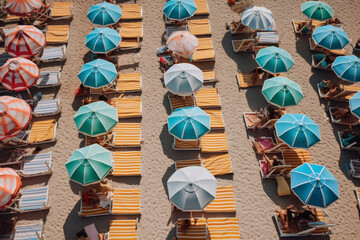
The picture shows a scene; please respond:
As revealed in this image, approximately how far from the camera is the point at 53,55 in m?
13.1

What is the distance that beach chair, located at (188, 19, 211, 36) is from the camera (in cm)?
1426

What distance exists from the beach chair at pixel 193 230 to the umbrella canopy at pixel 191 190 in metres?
1.17

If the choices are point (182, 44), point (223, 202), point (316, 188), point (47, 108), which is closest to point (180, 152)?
point (223, 202)

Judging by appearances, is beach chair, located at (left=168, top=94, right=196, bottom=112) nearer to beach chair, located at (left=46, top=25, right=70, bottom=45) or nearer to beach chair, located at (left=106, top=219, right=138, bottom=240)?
beach chair, located at (left=106, top=219, right=138, bottom=240)

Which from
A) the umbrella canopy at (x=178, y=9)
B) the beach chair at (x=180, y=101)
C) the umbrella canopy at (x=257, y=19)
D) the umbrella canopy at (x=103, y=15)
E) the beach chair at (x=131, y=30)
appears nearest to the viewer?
the beach chair at (x=180, y=101)

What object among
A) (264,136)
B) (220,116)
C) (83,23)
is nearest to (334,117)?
(264,136)

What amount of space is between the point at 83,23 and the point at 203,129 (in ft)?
31.3

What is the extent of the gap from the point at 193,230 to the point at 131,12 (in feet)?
38.2

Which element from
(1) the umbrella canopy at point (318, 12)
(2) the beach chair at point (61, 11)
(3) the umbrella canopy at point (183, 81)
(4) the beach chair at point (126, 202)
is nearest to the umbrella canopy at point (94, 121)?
(4) the beach chair at point (126, 202)

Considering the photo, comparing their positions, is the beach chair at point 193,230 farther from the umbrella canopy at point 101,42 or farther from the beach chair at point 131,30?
the beach chair at point 131,30

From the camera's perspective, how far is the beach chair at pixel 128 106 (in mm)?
11570

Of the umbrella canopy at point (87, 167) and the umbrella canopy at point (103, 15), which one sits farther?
the umbrella canopy at point (103, 15)

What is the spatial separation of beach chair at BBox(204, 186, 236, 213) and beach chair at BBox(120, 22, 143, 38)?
8751mm

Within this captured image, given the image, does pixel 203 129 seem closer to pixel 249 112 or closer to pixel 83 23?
pixel 249 112
